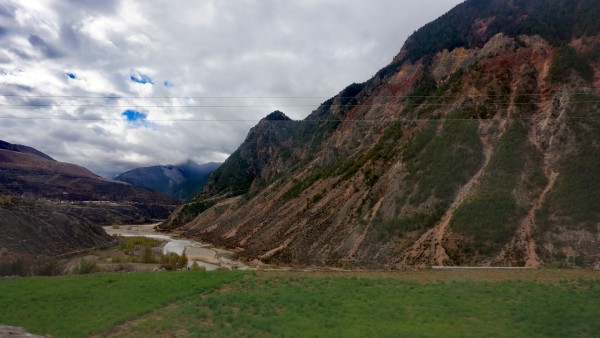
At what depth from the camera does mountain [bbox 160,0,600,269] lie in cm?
2991

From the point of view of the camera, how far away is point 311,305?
1631 centimetres

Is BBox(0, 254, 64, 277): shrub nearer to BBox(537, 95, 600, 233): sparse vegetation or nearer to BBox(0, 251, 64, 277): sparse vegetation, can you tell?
BBox(0, 251, 64, 277): sparse vegetation

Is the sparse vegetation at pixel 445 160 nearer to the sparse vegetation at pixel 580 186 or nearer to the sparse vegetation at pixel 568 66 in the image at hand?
the sparse vegetation at pixel 580 186


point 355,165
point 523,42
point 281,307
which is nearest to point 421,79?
point 523,42

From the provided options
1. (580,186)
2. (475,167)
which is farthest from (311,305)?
(475,167)

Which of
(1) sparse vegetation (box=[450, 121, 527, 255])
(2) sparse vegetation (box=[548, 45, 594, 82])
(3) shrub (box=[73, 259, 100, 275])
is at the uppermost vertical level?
(2) sparse vegetation (box=[548, 45, 594, 82])

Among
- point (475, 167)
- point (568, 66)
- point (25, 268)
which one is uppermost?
point (568, 66)

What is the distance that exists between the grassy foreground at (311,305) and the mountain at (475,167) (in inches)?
353

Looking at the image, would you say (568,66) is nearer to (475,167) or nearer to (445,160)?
(475,167)

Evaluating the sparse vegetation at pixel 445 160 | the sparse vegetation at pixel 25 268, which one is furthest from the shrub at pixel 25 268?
the sparse vegetation at pixel 445 160

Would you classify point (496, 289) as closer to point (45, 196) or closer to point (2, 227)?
point (2, 227)

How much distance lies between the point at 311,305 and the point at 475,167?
2728 centimetres

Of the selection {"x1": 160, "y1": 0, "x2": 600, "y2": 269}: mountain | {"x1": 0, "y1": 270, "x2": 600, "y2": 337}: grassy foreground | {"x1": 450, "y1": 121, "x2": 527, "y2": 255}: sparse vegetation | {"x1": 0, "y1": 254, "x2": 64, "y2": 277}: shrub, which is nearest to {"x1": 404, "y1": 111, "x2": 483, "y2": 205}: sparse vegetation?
{"x1": 160, "y1": 0, "x2": 600, "y2": 269}: mountain

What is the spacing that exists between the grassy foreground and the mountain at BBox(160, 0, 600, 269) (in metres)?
8.96
